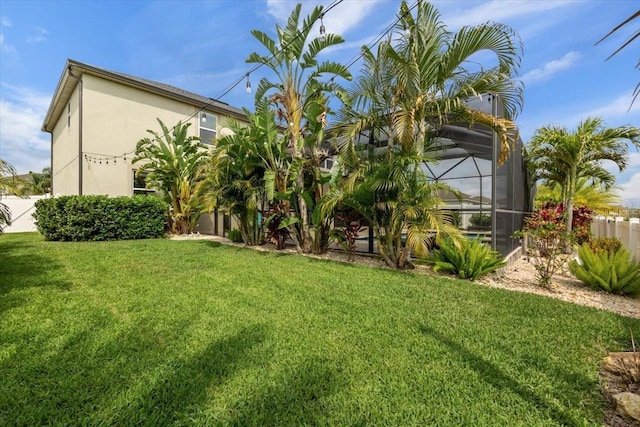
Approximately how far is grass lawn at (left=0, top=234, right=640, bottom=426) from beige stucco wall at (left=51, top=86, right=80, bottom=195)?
1035cm

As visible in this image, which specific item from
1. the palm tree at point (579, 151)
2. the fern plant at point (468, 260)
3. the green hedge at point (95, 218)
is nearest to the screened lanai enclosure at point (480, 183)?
the palm tree at point (579, 151)

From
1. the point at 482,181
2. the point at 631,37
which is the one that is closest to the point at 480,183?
the point at 482,181

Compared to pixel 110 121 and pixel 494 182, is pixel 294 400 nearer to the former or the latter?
pixel 494 182

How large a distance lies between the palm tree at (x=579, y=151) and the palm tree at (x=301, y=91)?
6023 mm

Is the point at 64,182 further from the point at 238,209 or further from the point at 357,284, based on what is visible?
the point at 357,284

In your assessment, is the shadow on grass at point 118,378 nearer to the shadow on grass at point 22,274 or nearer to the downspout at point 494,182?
the shadow on grass at point 22,274

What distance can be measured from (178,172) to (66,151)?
289 inches

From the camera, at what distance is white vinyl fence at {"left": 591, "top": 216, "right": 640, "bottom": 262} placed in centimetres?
621

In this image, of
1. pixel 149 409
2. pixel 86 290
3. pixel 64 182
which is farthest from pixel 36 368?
pixel 64 182

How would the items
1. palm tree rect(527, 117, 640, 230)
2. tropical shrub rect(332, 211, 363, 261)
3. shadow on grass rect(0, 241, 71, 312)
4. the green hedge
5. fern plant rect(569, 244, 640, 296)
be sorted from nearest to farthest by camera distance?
shadow on grass rect(0, 241, 71, 312) < fern plant rect(569, 244, 640, 296) < tropical shrub rect(332, 211, 363, 261) < palm tree rect(527, 117, 640, 230) < the green hedge

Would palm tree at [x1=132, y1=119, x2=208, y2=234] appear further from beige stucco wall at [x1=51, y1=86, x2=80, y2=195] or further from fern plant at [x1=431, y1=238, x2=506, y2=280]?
fern plant at [x1=431, y1=238, x2=506, y2=280]

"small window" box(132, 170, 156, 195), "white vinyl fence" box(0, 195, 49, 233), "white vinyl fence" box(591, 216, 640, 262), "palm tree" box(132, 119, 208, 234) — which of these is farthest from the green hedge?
"white vinyl fence" box(591, 216, 640, 262)

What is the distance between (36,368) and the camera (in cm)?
229

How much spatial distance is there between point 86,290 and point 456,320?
5038mm
